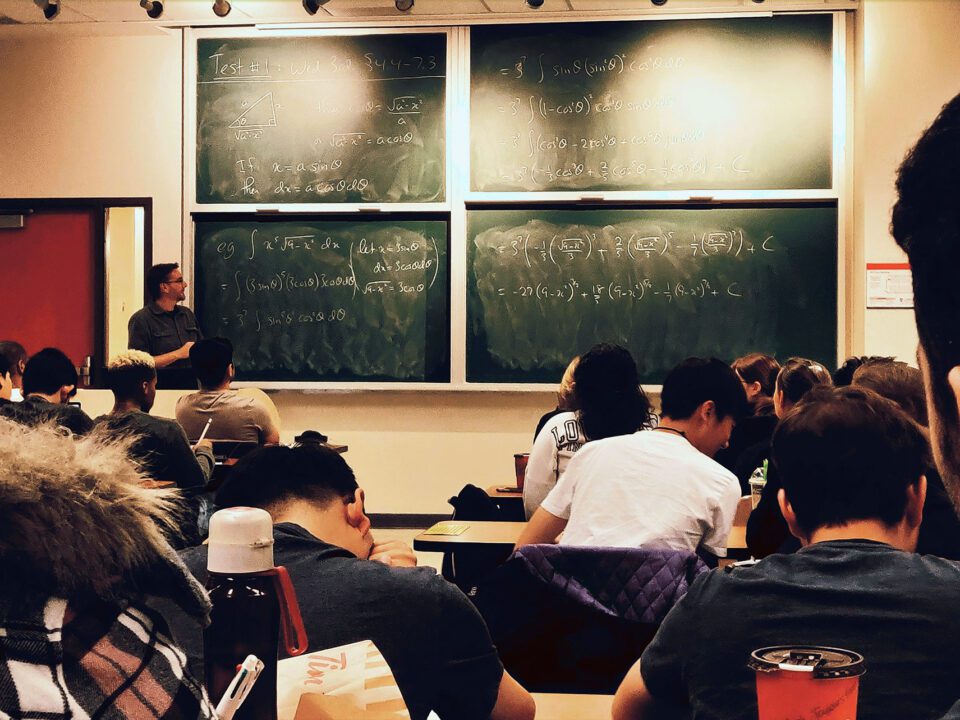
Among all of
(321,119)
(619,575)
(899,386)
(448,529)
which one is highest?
(321,119)

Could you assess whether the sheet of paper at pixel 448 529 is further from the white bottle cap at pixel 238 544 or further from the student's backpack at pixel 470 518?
the white bottle cap at pixel 238 544

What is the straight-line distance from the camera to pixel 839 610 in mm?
1485

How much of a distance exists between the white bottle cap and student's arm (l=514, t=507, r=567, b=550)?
205cm

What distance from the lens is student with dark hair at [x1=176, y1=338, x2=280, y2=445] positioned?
5262mm

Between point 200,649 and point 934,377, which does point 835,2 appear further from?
point 934,377

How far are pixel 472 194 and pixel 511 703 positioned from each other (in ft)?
16.9

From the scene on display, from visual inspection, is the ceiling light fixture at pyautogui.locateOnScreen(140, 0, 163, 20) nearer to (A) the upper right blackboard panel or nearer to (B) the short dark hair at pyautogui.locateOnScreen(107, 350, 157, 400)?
(A) the upper right blackboard panel

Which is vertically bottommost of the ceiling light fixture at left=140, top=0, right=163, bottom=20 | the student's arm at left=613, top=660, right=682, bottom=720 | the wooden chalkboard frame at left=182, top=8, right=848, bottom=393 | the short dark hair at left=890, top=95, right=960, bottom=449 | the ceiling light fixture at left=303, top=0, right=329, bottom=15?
the student's arm at left=613, top=660, right=682, bottom=720

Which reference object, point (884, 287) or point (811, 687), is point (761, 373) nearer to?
point (884, 287)

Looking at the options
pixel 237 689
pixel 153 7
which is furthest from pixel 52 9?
pixel 237 689

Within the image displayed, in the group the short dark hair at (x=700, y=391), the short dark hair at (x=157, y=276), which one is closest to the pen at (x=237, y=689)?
the short dark hair at (x=700, y=391)

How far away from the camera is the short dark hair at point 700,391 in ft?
10.2

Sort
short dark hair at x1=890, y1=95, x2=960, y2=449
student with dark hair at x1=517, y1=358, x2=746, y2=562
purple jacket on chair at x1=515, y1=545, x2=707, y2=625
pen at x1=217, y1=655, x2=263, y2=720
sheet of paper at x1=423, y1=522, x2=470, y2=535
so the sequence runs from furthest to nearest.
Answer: sheet of paper at x1=423, y1=522, x2=470, y2=535 → student with dark hair at x1=517, y1=358, x2=746, y2=562 → purple jacket on chair at x1=515, y1=545, x2=707, y2=625 → pen at x1=217, y1=655, x2=263, y2=720 → short dark hair at x1=890, y1=95, x2=960, y2=449

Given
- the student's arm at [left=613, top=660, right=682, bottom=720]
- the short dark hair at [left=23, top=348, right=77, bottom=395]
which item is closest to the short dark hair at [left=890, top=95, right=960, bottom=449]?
the student's arm at [left=613, top=660, right=682, bottom=720]
